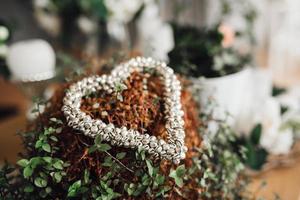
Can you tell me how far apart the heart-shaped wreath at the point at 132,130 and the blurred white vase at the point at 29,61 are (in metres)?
0.50

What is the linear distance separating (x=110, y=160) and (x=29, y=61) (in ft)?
1.99

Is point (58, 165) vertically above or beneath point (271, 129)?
above

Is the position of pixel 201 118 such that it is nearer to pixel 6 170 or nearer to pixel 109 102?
pixel 109 102

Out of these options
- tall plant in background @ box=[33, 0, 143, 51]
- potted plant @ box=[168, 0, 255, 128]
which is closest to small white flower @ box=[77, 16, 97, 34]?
tall plant in background @ box=[33, 0, 143, 51]

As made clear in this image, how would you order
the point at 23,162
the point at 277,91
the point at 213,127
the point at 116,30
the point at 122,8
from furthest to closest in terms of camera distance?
the point at 116,30 < the point at 122,8 < the point at 277,91 < the point at 213,127 < the point at 23,162

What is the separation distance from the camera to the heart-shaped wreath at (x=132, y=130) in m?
0.52

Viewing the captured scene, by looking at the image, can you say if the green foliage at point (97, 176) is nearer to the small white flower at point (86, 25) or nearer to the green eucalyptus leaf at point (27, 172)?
the green eucalyptus leaf at point (27, 172)

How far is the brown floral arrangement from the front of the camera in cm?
51

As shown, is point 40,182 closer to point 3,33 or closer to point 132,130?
point 132,130

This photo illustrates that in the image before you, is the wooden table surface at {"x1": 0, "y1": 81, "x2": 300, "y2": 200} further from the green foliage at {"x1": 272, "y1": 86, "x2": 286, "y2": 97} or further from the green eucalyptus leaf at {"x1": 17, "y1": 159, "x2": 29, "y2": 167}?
the green foliage at {"x1": 272, "y1": 86, "x2": 286, "y2": 97}

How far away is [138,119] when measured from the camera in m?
0.55

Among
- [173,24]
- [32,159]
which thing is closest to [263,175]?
[173,24]

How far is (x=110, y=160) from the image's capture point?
514 mm

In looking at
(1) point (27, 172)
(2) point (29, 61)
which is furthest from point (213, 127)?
(2) point (29, 61)
